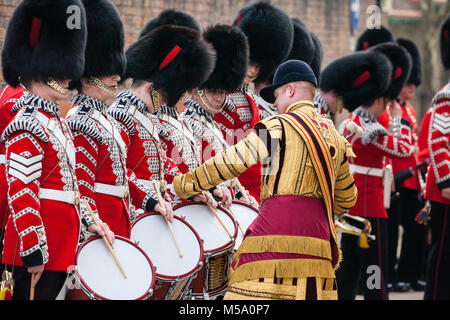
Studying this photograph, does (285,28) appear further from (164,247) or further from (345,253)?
(164,247)

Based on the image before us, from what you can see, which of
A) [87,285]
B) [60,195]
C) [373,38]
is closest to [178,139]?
[60,195]

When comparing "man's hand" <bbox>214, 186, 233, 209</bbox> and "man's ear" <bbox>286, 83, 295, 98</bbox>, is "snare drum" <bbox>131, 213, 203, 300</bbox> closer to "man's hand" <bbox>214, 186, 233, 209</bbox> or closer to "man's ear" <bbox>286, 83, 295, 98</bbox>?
"man's hand" <bbox>214, 186, 233, 209</bbox>

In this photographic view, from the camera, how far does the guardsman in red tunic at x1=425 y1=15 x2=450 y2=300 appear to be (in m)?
6.24

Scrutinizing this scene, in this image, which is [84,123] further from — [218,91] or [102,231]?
[218,91]

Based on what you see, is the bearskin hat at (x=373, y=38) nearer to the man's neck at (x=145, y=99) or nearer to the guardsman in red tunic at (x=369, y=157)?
the guardsman in red tunic at (x=369, y=157)

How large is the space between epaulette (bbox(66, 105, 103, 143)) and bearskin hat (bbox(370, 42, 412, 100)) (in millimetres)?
3652

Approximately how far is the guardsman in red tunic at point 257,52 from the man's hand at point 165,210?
55.0 inches

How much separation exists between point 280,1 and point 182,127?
5676mm

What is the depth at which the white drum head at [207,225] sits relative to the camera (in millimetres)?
4711

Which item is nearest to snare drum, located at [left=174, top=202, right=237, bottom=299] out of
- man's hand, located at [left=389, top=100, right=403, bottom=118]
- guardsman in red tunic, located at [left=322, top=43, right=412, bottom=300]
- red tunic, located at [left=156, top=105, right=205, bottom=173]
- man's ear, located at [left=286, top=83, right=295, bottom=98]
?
red tunic, located at [left=156, top=105, right=205, bottom=173]

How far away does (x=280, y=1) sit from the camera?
10.5 metres

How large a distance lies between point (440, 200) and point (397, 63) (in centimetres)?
161

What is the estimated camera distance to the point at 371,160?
6516mm

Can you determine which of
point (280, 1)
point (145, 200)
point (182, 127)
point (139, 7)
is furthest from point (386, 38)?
point (145, 200)
